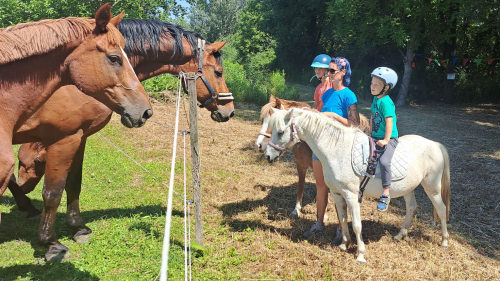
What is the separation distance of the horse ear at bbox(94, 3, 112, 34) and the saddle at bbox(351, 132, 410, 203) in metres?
2.72

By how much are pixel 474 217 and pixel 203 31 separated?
162ft

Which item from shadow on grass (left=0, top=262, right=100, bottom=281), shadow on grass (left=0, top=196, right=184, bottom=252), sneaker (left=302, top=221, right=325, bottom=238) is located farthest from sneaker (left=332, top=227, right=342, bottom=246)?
shadow on grass (left=0, top=262, right=100, bottom=281)

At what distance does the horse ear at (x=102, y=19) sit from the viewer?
2.13 metres

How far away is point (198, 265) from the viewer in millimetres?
3445

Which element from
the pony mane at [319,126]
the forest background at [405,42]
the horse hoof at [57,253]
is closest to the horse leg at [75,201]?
the horse hoof at [57,253]

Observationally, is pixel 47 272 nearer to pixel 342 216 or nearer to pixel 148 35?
pixel 148 35

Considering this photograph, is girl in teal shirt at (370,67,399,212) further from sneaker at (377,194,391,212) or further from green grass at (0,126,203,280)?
green grass at (0,126,203,280)

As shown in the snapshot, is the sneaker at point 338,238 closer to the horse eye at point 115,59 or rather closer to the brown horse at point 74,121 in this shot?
the brown horse at point 74,121

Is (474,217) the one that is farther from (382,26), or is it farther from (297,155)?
(382,26)

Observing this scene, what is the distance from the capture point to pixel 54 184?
11.5 feet

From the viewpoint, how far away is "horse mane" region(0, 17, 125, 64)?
1.94 meters

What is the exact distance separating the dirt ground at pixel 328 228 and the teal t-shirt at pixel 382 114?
56.7 inches

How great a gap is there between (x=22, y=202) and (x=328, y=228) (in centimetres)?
453

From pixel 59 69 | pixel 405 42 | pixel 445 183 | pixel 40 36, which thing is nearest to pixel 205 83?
pixel 59 69
